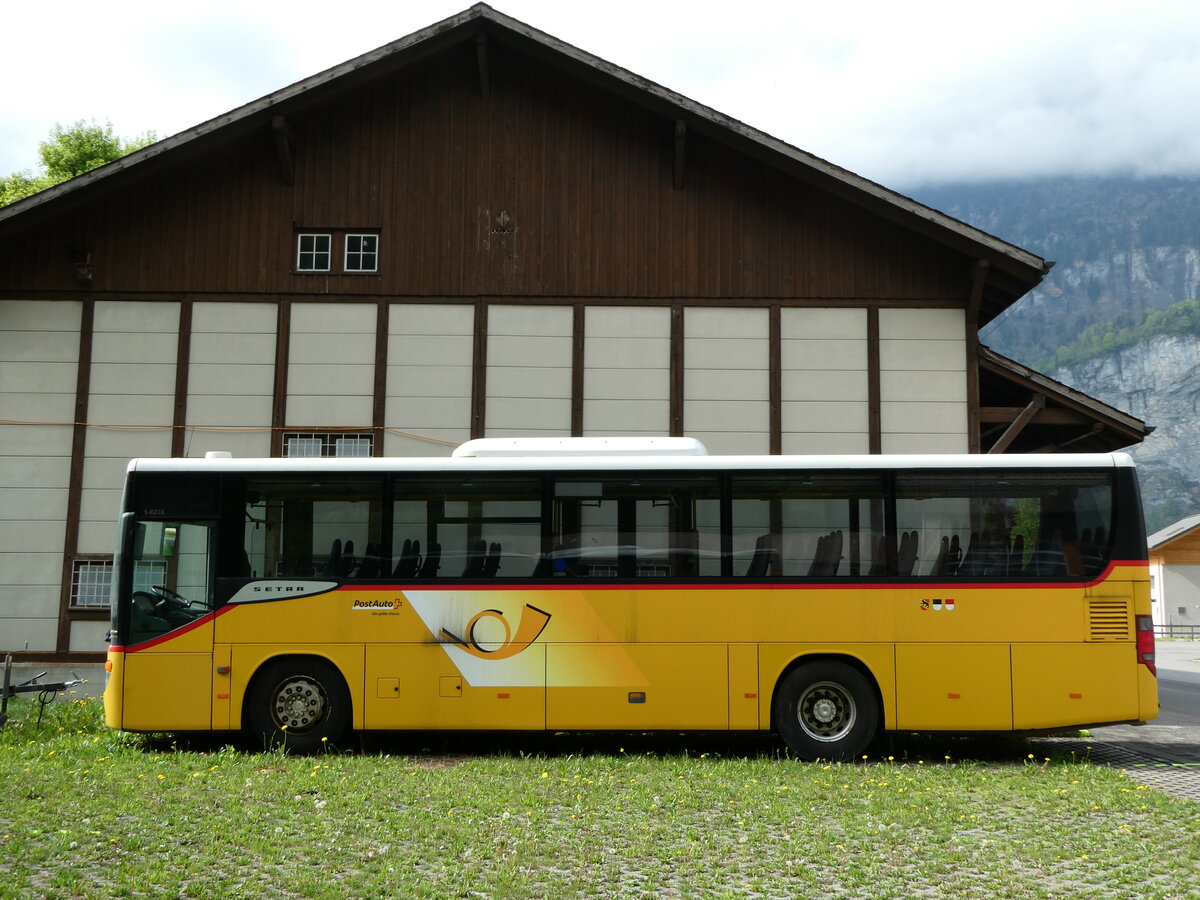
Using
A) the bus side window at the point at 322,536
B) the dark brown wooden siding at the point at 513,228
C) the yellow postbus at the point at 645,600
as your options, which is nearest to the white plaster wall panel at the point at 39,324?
the dark brown wooden siding at the point at 513,228

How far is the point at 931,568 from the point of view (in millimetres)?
11133

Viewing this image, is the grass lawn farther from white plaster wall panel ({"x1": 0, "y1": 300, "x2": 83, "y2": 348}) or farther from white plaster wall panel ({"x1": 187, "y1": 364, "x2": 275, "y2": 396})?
white plaster wall panel ({"x1": 0, "y1": 300, "x2": 83, "y2": 348})

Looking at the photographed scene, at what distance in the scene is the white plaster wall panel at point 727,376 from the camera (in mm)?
17328

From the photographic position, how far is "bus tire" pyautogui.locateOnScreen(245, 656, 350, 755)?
11258 millimetres

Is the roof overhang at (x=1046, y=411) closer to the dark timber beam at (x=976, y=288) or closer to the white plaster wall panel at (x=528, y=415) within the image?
the dark timber beam at (x=976, y=288)

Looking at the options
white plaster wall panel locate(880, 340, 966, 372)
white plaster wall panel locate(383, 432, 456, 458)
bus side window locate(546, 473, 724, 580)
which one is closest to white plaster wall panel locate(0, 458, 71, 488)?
white plaster wall panel locate(383, 432, 456, 458)

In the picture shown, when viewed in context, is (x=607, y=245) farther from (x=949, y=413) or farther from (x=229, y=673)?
(x=229, y=673)

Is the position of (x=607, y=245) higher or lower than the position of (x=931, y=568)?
higher

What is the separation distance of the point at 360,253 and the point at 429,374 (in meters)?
2.27

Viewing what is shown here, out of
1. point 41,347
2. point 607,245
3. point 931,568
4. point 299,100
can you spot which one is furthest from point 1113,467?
point 41,347

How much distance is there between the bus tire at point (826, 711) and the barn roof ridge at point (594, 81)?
822cm

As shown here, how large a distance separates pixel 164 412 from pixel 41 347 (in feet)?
7.24

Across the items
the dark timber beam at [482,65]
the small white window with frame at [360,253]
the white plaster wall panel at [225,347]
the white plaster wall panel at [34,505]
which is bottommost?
the white plaster wall panel at [34,505]

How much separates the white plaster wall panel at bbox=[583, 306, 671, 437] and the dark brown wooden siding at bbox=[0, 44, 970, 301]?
410mm
